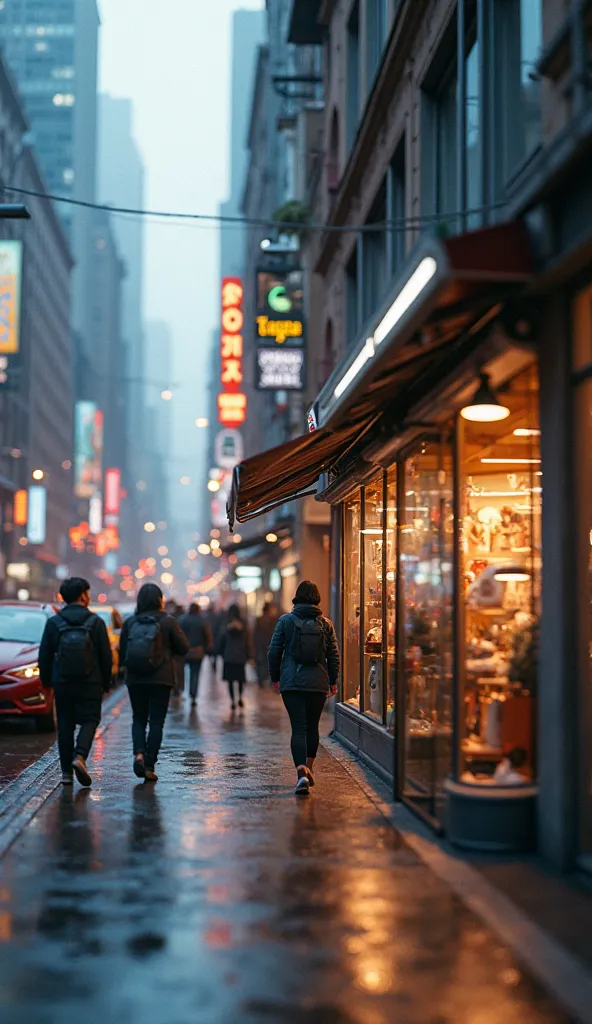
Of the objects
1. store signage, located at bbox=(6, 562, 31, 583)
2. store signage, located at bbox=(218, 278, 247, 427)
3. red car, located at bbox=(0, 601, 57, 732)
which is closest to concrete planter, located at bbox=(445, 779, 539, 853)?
red car, located at bbox=(0, 601, 57, 732)

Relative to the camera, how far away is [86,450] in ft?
431

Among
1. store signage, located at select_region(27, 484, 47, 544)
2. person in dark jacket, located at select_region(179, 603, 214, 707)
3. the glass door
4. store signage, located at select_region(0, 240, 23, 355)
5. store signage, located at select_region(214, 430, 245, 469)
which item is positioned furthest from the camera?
store signage, located at select_region(27, 484, 47, 544)

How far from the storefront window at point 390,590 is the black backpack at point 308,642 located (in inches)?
36.7

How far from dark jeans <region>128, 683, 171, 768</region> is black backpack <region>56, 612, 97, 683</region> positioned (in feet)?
2.04

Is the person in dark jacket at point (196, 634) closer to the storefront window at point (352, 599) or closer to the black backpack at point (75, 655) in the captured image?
the storefront window at point (352, 599)

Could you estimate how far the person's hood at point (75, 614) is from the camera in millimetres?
12016

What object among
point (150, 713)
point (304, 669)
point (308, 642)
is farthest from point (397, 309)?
point (150, 713)

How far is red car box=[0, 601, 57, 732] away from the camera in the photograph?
16.8 m

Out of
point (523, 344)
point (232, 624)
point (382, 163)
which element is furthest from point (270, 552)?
point (523, 344)

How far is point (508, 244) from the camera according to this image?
744cm

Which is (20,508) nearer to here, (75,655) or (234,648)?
(234,648)

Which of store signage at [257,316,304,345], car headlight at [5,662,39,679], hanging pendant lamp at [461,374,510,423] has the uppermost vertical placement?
store signage at [257,316,304,345]

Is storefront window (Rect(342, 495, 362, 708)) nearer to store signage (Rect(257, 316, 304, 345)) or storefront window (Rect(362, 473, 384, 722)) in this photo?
storefront window (Rect(362, 473, 384, 722))

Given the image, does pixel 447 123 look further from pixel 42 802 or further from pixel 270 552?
pixel 270 552
